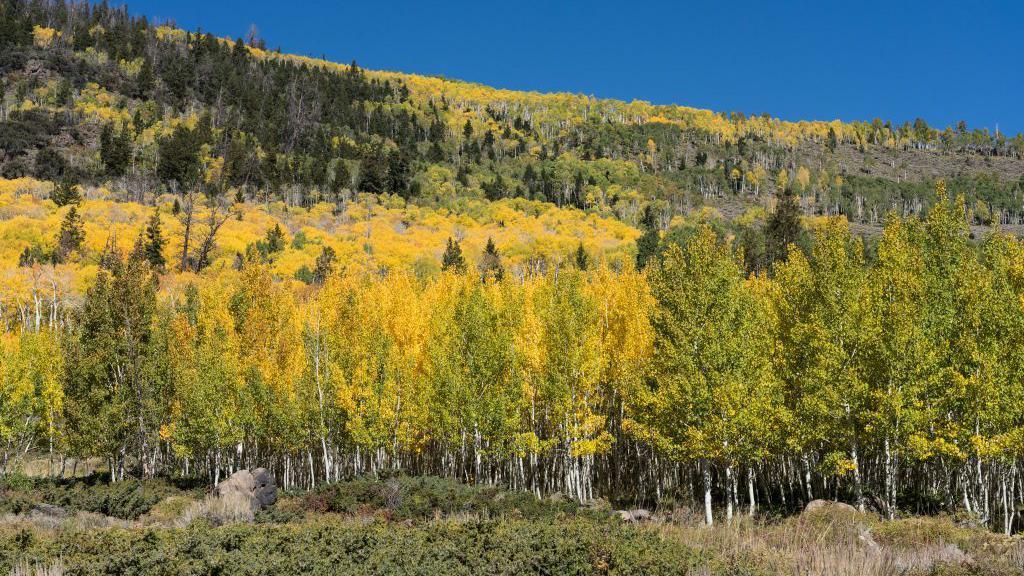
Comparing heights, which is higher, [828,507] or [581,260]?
[581,260]

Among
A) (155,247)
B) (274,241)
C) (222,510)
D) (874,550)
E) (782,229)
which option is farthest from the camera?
(274,241)

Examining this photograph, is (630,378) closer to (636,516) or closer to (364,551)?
(636,516)

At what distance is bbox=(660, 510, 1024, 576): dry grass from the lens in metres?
10.7

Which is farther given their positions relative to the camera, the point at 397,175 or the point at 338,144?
the point at 338,144

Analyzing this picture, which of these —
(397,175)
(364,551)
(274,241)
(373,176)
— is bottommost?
(364,551)

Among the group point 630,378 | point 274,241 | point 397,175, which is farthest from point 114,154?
point 630,378

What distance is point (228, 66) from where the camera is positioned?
152 m

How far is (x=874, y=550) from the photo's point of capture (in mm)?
12062

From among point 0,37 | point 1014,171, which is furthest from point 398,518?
point 1014,171

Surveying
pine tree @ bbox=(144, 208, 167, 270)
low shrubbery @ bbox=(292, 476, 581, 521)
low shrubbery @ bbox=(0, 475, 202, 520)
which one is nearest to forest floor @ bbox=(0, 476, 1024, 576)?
low shrubbery @ bbox=(292, 476, 581, 521)

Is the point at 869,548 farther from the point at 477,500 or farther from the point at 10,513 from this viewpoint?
the point at 10,513

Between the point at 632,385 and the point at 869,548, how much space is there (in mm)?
13789

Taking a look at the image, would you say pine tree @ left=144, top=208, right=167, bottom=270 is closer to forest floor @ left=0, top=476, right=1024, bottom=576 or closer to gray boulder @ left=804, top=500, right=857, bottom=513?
forest floor @ left=0, top=476, right=1024, bottom=576

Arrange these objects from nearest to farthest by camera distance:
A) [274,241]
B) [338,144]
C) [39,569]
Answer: [39,569] → [274,241] → [338,144]
